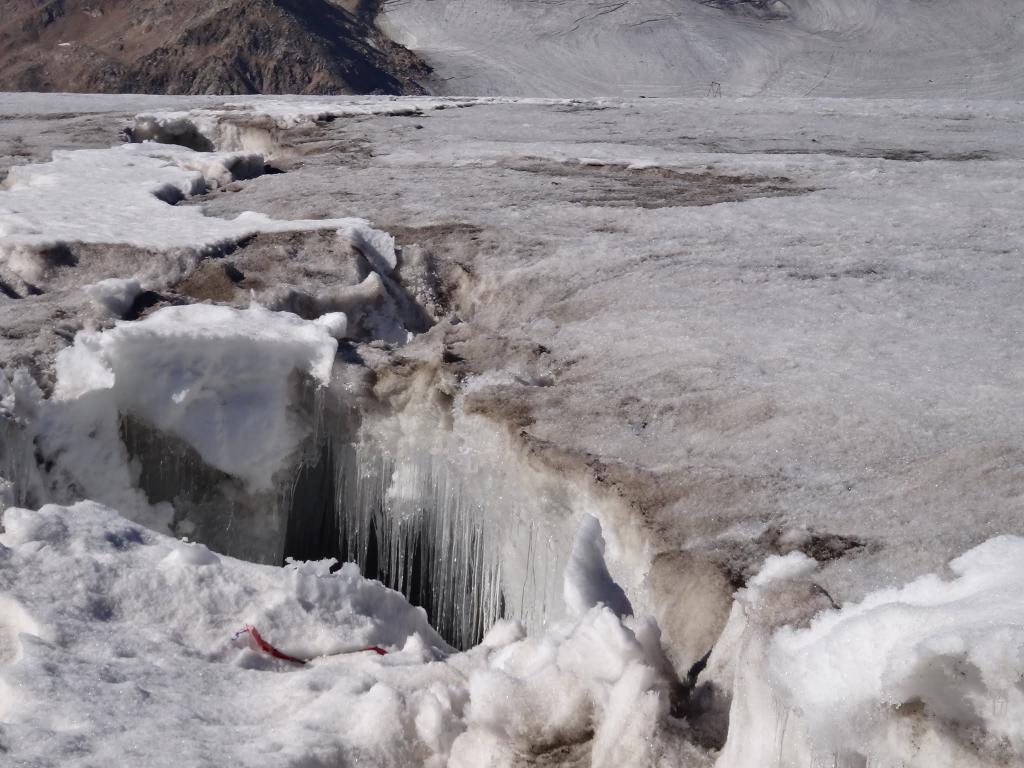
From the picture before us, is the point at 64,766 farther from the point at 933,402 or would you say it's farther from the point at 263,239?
the point at 263,239

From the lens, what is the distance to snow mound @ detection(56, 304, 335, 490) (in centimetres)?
289

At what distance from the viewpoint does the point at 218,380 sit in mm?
2951

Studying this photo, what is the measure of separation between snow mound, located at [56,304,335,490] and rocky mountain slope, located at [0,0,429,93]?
19.6 m

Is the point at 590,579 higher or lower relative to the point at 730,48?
lower

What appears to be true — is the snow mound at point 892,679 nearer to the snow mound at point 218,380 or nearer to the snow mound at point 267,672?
the snow mound at point 267,672

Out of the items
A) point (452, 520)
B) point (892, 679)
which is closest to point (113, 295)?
point (452, 520)

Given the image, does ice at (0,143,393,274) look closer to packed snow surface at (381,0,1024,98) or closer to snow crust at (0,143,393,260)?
snow crust at (0,143,393,260)

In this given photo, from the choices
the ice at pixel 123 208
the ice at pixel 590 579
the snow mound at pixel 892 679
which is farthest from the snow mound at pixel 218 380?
the snow mound at pixel 892 679

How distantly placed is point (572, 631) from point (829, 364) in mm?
1196

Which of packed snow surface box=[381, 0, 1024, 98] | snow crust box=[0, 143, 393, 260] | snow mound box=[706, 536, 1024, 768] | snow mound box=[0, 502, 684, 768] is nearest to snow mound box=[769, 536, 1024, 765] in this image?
snow mound box=[706, 536, 1024, 768]

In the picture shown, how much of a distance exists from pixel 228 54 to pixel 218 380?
2168 cm

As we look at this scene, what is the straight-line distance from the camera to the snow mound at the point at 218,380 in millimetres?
2895

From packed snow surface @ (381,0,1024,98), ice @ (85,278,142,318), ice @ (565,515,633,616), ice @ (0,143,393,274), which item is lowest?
ice @ (565,515,633,616)

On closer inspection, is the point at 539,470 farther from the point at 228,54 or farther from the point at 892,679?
the point at 228,54
